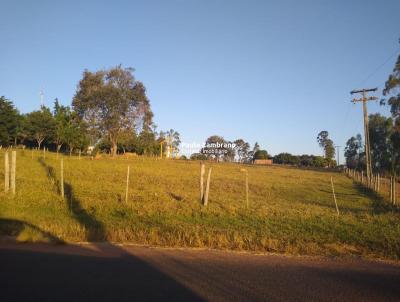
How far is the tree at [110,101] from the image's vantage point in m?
50.6

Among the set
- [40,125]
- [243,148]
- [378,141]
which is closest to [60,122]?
[40,125]

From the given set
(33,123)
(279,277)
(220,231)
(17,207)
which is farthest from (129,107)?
(279,277)

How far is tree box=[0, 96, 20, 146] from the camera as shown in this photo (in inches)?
2009

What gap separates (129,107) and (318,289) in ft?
161

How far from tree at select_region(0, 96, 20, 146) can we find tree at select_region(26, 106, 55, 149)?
187 cm

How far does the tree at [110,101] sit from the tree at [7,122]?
30.1 feet

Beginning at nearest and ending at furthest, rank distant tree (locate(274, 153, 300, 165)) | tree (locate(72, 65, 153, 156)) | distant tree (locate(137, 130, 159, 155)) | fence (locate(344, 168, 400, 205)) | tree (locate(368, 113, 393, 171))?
fence (locate(344, 168, 400, 205))
tree (locate(72, 65, 153, 156))
distant tree (locate(137, 130, 159, 155))
tree (locate(368, 113, 393, 171))
distant tree (locate(274, 153, 300, 165))

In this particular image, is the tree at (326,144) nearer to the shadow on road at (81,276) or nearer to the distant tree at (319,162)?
the distant tree at (319,162)

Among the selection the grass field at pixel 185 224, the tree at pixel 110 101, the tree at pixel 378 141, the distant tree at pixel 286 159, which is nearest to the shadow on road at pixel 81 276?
the grass field at pixel 185 224

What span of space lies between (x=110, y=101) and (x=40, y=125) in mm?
13248

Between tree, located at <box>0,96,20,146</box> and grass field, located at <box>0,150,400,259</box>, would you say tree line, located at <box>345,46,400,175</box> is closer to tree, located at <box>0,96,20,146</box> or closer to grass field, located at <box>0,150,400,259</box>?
grass field, located at <box>0,150,400,259</box>

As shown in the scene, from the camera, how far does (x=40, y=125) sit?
55750 millimetres

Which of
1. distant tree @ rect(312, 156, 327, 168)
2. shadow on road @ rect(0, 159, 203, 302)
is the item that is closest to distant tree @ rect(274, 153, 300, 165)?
distant tree @ rect(312, 156, 327, 168)

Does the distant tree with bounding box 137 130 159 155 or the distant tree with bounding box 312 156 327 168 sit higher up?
the distant tree with bounding box 137 130 159 155
